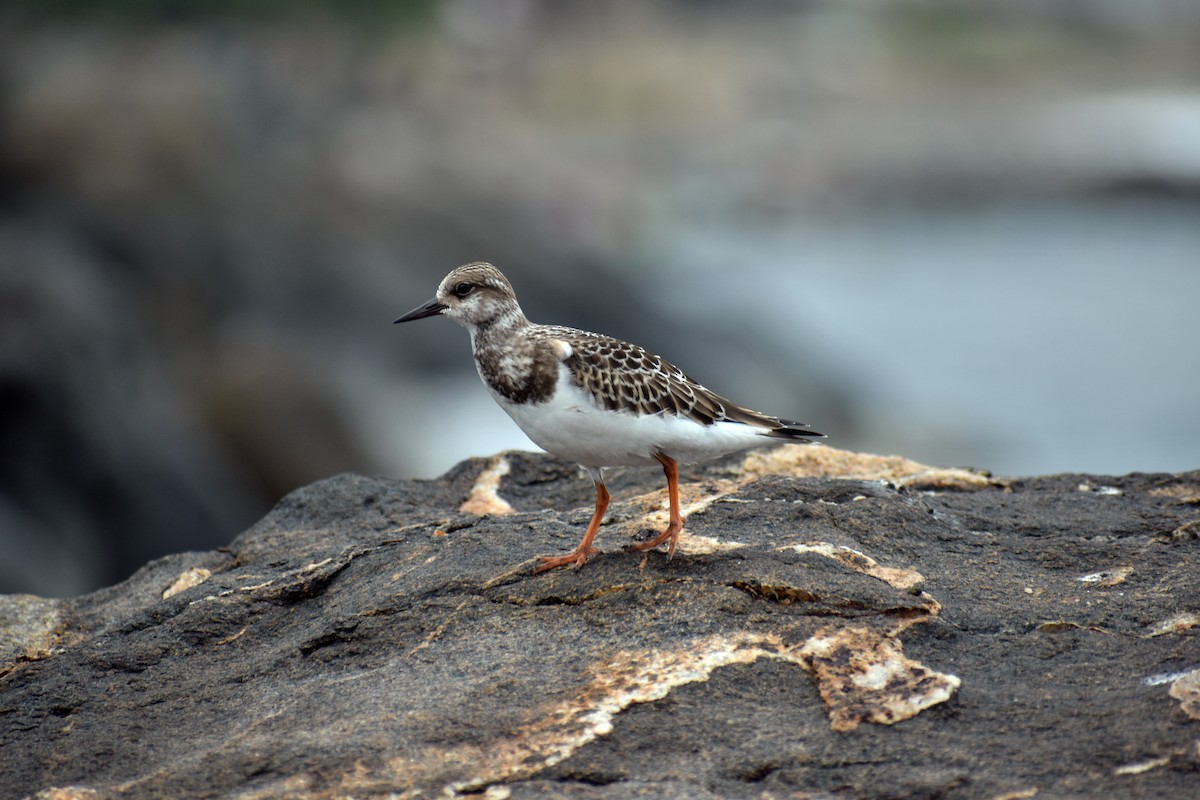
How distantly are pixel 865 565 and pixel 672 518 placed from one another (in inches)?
41.5

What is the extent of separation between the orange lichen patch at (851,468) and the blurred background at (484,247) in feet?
35.6

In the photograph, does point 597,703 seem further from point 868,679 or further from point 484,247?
point 484,247

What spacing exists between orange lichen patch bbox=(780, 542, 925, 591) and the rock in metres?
0.02

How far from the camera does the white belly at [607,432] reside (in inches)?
259

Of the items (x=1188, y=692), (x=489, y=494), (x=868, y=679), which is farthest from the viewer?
(x=489, y=494)

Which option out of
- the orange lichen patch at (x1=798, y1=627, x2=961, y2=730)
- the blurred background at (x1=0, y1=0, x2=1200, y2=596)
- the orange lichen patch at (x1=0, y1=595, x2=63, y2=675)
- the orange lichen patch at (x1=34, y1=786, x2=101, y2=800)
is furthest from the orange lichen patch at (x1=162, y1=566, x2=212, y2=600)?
the blurred background at (x1=0, y1=0, x2=1200, y2=596)

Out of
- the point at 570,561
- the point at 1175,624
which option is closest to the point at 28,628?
the point at 570,561

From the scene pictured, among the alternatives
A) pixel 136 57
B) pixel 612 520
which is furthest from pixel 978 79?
pixel 612 520

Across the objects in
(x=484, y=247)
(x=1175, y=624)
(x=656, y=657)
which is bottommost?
(x=656, y=657)

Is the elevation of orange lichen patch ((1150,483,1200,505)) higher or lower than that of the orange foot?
higher

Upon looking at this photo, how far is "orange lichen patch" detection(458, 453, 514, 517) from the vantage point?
8.30 metres

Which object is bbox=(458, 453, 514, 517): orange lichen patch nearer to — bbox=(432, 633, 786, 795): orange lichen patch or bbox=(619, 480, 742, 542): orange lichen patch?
bbox=(619, 480, 742, 542): orange lichen patch

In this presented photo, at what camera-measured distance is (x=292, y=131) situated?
142 ft

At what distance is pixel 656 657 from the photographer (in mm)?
5770
